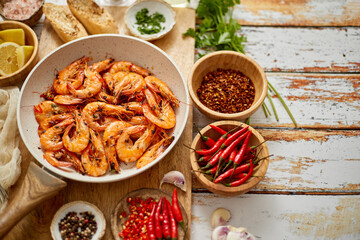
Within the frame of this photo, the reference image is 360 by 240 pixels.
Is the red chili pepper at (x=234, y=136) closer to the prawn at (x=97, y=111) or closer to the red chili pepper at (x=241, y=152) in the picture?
the red chili pepper at (x=241, y=152)

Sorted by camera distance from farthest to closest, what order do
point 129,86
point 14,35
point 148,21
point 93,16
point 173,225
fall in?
point 148,21, point 93,16, point 14,35, point 129,86, point 173,225

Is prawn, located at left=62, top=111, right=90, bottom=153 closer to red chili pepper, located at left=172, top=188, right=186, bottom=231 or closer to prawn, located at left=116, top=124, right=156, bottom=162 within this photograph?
prawn, located at left=116, top=124, right=156, bottom=162

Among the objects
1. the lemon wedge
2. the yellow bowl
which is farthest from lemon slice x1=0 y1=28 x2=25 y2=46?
the lemon wedge

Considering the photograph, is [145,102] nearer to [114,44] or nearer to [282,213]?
[114,44]

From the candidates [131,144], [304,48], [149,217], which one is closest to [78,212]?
[149,217]

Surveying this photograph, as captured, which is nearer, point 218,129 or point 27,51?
point 218,129

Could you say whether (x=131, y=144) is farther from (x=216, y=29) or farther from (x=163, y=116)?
(x=216, y=29)
